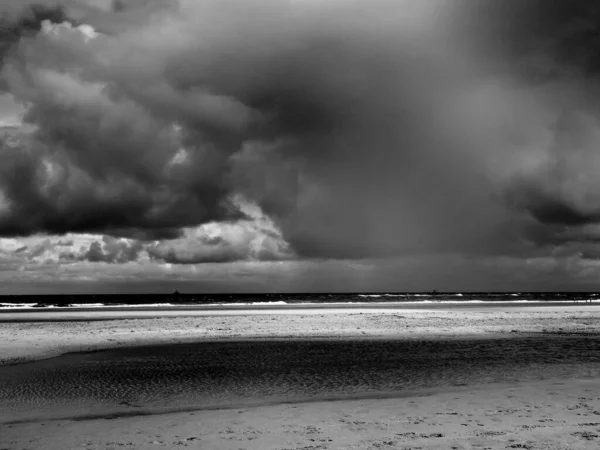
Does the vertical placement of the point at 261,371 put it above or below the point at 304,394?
below

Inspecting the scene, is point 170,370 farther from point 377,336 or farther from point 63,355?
point 377,336

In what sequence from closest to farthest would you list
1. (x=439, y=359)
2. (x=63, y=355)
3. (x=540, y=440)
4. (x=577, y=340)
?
(x=540, y=440) → (x=439, y=359) → (x=63, y=355) → (x=577, y=340)

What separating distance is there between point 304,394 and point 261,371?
5.34 meters

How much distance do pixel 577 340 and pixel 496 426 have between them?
25.0 meters

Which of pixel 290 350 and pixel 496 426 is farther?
pixel 290 350

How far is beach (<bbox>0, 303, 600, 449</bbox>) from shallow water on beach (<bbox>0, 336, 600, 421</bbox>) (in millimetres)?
61

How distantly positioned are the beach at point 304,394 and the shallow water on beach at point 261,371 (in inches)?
2.4

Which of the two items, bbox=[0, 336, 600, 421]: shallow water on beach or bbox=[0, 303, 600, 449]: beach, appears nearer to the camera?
bbox=[0, 303, 600, 449]: beach

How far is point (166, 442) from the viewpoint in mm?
11992

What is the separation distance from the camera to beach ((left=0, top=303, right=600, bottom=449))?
12273mm

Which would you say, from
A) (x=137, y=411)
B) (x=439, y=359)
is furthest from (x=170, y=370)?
(x=439, y=359)

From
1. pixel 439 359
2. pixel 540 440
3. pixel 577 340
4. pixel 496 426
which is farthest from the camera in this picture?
pixel 577 340

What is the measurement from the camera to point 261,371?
75.0ft

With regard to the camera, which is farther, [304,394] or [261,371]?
[261,371]
